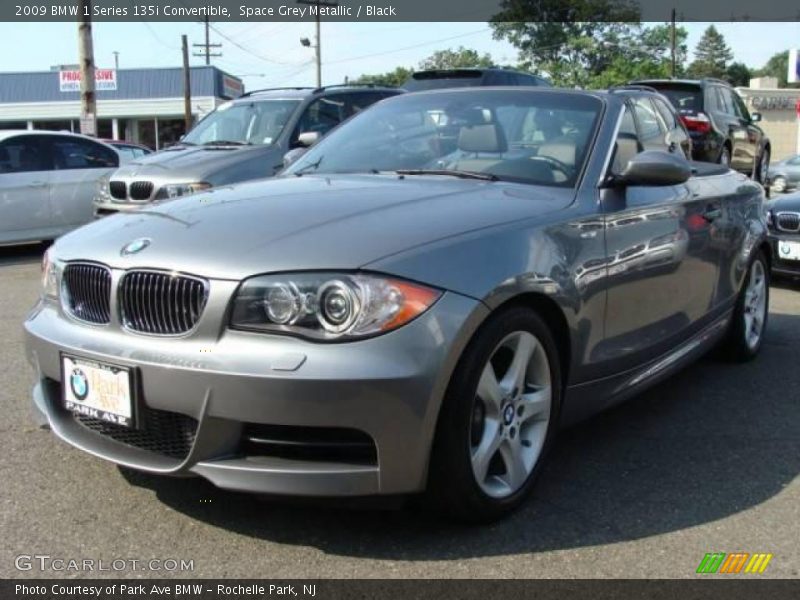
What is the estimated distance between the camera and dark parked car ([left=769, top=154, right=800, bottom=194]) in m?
18.5

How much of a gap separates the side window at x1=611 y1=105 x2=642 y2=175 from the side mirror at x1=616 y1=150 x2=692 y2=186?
162mm

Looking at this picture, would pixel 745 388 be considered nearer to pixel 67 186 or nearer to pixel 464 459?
pixel 464 459

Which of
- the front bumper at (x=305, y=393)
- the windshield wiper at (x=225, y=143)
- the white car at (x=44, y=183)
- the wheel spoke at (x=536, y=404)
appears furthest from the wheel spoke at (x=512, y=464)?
the white car at (x=44, y=183)

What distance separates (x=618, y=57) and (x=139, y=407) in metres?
46.2

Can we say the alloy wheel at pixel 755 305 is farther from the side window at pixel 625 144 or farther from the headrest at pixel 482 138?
the headrest at pixel 482 138

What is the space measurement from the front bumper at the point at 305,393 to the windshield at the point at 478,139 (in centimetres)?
124

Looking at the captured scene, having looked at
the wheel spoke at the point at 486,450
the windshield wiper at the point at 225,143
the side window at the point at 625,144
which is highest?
the side window at the point at 625,144

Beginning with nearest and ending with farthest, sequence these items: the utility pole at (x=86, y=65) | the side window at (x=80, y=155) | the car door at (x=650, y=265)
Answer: the car door at (x=650, y=265) → the side window at (x=80, y=155) → the utility pole at (x=86, y=65)

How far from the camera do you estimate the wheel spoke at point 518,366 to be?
3.06 m

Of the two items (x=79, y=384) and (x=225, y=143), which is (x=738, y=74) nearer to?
(x=225, y=143)

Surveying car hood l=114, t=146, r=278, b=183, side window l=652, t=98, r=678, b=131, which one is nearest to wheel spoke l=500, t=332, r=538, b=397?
side window l=652, t=98, r=678, b=131

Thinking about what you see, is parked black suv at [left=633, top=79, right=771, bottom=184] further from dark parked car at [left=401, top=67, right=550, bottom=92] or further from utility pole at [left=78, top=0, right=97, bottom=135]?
utility pole at [left=78, top=0, right=97, bottom=135]

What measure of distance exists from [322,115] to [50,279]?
21.5 feet

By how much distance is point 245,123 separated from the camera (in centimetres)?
958
